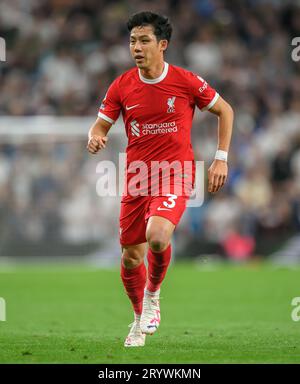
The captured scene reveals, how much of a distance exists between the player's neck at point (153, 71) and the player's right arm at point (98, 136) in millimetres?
563

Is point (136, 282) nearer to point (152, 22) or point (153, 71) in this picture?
point (153, 71)

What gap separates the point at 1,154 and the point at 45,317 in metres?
9.52

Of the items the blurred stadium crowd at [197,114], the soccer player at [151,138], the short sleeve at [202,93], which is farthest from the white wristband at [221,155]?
the blurred stadium crowd at [197,114]

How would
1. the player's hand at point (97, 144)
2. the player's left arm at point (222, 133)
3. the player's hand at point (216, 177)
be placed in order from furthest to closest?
the player's left arm at point (222, 133), the player's hand at point (216, 177), the player's hand at point (97, 144)

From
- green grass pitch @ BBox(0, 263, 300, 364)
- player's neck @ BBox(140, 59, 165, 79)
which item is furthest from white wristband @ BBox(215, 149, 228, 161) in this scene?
green grass pitch @ BBox(0, 263, 300, 364)

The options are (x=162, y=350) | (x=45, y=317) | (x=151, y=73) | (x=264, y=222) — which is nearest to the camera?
(x=162, y=350)

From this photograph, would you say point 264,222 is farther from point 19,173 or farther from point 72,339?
point 72,339

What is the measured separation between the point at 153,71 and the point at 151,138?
0.61m

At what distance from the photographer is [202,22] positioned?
23188mm

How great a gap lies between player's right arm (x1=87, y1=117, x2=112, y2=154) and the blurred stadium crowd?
1070 cm

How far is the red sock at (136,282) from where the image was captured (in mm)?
9000

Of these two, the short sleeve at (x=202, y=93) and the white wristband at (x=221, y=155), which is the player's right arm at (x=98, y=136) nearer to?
the short sleeve at (x=202, y=93)

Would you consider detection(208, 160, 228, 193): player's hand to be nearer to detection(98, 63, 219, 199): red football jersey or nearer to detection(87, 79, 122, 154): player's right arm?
detection(98, 63, 219, 199): red football jersey
